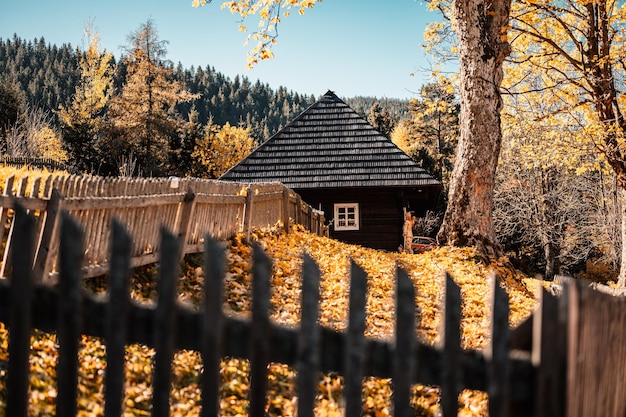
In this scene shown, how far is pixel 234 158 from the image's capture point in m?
64.8

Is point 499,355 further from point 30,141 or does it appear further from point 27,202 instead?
point 30,141

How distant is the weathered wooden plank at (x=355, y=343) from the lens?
181cm

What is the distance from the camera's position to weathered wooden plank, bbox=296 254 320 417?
1.83 metres

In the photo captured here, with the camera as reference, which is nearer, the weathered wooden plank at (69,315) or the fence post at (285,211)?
the weathered wooden plank at (69,315)

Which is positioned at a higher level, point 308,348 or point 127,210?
point 127,210

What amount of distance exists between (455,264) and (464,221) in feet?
4.56

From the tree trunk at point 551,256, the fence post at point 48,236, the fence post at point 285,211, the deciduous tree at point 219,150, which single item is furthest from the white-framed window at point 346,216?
the deciduous tree at point 219,150

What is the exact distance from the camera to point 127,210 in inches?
261

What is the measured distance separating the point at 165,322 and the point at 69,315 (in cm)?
42

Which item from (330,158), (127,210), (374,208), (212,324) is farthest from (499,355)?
(330,158)

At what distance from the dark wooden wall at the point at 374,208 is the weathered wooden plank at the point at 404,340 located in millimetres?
20697

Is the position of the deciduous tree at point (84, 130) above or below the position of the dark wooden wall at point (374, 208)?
above

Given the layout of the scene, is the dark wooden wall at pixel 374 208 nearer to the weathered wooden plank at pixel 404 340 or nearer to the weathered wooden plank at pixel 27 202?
the weathered wooden plank at pixel 27 202

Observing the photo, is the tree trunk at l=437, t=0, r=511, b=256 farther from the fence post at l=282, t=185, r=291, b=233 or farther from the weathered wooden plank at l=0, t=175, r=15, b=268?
the weathered wooden plank at l=0, t=175, r=15, b=268
